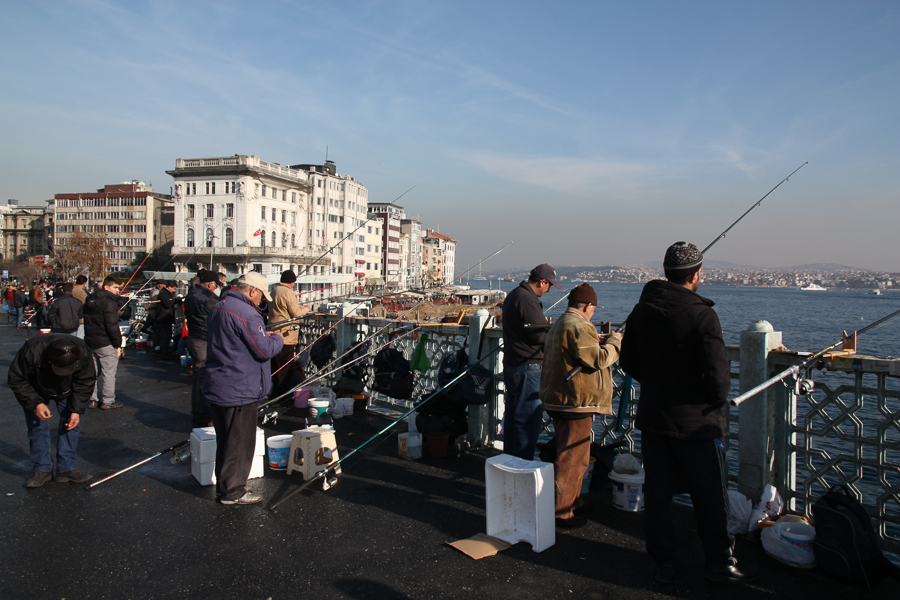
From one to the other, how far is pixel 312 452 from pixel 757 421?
356cm

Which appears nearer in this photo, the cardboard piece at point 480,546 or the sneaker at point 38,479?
the cardboard piece at point 480,546

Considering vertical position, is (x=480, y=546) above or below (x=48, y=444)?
below

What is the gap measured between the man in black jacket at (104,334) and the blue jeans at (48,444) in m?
2.48

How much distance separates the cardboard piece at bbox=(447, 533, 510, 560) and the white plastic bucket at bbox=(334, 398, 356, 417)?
144 inches

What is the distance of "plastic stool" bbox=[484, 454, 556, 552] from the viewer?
139 inches

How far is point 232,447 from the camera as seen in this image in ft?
14.3

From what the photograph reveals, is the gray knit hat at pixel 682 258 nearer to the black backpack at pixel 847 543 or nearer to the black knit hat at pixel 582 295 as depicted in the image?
the black knit hat at pixel 582 295

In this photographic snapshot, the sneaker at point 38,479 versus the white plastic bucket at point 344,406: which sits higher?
the white plastic bucket at point 344,406

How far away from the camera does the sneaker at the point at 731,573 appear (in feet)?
Result: 10.2

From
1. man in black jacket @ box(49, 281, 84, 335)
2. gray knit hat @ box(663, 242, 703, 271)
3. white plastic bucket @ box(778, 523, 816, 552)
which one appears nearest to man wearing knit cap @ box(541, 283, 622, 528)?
gray knit hat @ box(663, 242, 703, 271)

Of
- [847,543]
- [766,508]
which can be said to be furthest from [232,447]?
[847,543]

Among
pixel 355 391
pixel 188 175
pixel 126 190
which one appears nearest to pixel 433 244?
pixel 126 190

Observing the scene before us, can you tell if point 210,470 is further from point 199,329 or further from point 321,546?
point 199,329

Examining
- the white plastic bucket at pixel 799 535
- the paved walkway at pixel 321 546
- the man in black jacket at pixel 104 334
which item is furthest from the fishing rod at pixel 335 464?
the man in black jacket at pixel 104 334
